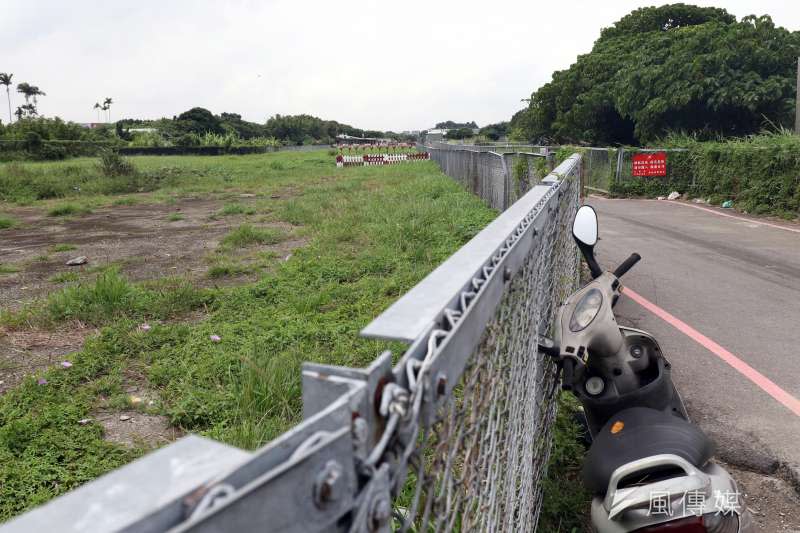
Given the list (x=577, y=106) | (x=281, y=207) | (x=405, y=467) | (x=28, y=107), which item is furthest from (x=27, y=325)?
(x=28, y=107)

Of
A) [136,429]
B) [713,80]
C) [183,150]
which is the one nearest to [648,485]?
[136,429]

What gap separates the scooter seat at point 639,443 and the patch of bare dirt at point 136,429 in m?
2.33

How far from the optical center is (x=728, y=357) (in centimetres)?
538

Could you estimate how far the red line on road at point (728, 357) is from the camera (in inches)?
180

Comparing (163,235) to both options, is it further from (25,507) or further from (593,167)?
(593,167)

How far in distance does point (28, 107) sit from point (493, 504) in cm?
13345

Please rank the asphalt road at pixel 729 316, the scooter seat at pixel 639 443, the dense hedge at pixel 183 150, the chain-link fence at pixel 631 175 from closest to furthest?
the scooter seat at pixel 639 443, the asphalt road at pixel 729 316, the chain-link fence at pixel 631 175, the dense hedge at pixel 183 150

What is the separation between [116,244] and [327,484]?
11.2 m

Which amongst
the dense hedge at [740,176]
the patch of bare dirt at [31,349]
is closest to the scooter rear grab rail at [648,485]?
the patch of bare dirt at [31,349]

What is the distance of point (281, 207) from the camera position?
49.7 feet

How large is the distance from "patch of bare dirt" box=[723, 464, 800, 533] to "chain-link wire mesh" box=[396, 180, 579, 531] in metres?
1.06

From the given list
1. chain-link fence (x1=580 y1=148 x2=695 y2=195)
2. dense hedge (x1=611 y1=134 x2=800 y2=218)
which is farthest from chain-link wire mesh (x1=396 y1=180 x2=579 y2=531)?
chain-link fence (x1=580 y1=148 x2=695 y2=195)

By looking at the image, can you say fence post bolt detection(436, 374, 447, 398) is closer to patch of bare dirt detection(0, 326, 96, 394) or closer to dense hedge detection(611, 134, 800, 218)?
patch of bare dirt detection(0, 326, 96, 394)

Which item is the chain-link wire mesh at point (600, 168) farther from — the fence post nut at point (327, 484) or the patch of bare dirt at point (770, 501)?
the fence post nut at point (327, 484)
